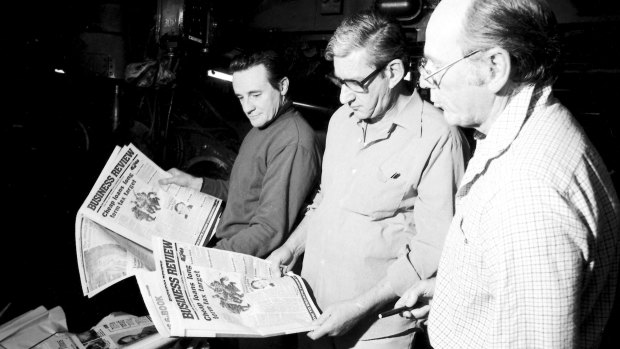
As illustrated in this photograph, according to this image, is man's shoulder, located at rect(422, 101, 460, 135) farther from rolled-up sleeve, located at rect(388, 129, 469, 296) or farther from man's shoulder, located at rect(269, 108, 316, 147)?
man's shoulder, located at rect(269, 108, 316, 147)

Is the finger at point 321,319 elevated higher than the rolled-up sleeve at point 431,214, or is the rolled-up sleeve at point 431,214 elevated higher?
the rolled-up sleeve at point 431,214

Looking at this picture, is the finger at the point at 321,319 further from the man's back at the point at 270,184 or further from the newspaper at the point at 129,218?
the newspaper at the point at 129,218

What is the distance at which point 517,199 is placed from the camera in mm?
730

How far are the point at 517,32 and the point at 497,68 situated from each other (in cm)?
7

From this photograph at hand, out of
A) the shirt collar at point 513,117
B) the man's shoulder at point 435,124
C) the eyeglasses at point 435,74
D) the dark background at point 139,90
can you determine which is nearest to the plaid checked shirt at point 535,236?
the shirt collar at point 513,117

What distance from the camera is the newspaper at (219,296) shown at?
1.06m

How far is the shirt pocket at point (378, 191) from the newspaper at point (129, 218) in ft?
2.58

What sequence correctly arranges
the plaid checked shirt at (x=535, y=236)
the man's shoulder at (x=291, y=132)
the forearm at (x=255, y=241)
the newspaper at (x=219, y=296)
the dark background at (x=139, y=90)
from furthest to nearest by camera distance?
the dark background at (x=139, y=90)
the man's shoulder at (x=291, y=132)
the forearm at (x=255, y=241)
the newspaper at (x=219, y=296)
the plaid checked shirt at (x=535, y=236)

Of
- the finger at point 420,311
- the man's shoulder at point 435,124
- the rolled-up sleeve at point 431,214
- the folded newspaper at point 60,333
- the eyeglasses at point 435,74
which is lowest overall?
the folded newspaper at point 60,333

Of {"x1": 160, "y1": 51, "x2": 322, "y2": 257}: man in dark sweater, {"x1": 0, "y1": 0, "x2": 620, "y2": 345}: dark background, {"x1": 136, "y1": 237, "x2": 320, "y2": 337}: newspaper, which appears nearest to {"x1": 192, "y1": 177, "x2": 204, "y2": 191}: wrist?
{"x1": 160, "y1": 51, "x2": 322, "y2": 257}: man in dark sweater

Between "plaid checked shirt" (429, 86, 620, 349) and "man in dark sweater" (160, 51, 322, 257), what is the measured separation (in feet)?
2.70

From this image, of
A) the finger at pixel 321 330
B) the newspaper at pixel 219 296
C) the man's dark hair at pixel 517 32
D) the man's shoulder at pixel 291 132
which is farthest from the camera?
the man's shoulder at pixel 291 132

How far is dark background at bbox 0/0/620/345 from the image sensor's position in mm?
3365

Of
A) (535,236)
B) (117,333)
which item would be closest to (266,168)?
(117,333)
